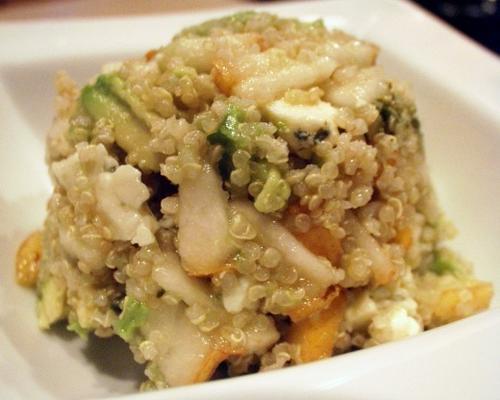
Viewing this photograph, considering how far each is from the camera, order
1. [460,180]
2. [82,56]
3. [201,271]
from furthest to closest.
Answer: [82,56] → [460,180] → [201,271]

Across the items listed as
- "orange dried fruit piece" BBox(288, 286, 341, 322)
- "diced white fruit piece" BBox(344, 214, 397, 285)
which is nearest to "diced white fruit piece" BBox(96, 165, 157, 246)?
"orange dried fruit piece" BBox(288, 286, 341, 322)

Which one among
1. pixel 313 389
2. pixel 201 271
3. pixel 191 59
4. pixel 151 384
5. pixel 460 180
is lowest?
pixel 151 384

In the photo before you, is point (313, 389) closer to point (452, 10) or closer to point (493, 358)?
point (493, 358)

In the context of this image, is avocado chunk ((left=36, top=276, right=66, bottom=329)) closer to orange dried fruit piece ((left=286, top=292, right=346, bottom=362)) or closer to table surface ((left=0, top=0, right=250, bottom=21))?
orange dried fruit piece ((left=286, top=292, right=346, bottom=362))

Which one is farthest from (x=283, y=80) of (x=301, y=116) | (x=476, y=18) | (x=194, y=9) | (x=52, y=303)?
(x=476, y=18)

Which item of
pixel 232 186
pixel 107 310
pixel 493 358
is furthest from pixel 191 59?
pixel 493 358

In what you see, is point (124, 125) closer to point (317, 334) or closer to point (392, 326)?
point (317, 334)

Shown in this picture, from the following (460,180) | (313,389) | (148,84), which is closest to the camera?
(313,389)
